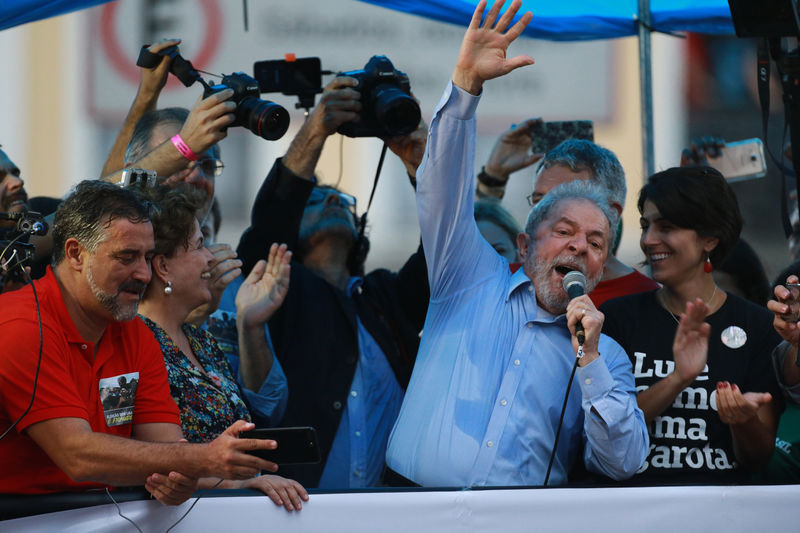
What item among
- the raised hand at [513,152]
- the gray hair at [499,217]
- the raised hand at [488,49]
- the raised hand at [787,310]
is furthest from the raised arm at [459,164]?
the raised hand at [513,152]

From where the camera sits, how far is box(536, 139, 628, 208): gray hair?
11.9 feet

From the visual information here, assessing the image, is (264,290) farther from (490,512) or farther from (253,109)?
(490,512)

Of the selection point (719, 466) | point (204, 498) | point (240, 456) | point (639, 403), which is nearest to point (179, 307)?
point (204, 498)

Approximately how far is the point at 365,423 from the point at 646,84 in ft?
8.15

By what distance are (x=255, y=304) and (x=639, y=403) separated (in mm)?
1181

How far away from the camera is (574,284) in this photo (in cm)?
261

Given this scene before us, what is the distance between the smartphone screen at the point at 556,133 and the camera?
4.24 meters

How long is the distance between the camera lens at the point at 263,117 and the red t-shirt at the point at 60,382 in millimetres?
878

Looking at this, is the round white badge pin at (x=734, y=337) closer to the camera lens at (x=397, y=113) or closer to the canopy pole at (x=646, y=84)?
the camera lens at (x=397, y=113)

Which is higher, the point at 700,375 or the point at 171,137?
the point at 171,137

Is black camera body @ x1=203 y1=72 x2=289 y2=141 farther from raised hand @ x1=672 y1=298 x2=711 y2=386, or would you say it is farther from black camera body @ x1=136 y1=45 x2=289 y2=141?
raised hand @ x1=672 y1=298 x2=711 y2=386

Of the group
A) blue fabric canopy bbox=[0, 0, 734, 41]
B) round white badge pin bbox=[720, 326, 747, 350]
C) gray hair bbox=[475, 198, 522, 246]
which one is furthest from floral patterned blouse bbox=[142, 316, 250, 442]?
blue fabric canopy bbox=[0, 0, 734, 41]

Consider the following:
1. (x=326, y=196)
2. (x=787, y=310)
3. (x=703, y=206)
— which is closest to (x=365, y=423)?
(x=326, y=196)

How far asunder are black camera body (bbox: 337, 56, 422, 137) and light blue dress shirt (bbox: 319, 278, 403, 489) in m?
0.66
